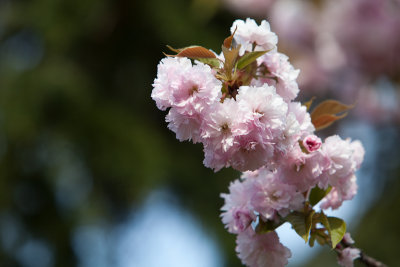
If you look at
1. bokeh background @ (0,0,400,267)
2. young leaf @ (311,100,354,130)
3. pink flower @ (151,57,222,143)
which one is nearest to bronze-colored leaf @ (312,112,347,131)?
young leaf @ (311,100,354,130)

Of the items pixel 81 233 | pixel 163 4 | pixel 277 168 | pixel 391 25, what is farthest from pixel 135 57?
pixel 277 168

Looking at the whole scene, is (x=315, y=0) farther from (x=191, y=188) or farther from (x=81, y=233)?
(x=81, y=233)

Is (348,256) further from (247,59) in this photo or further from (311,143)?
(247,59)

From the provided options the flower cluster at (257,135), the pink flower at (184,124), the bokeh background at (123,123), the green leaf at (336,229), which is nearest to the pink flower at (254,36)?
the flower cluster at (257,135)

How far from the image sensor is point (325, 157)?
60 cm

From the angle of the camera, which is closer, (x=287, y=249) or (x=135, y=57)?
(x=287, y=249)

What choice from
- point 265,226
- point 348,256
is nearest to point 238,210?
point 265,226

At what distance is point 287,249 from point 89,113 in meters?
1.82

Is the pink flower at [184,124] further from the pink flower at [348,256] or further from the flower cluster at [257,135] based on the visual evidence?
the pink flower at [348,256]

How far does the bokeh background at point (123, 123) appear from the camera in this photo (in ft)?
7.16

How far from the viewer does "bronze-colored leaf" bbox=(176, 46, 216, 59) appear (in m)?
0.57

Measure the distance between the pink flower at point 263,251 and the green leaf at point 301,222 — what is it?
A: 31 mm

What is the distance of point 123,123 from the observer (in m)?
2.37

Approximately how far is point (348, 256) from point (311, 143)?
15cm
